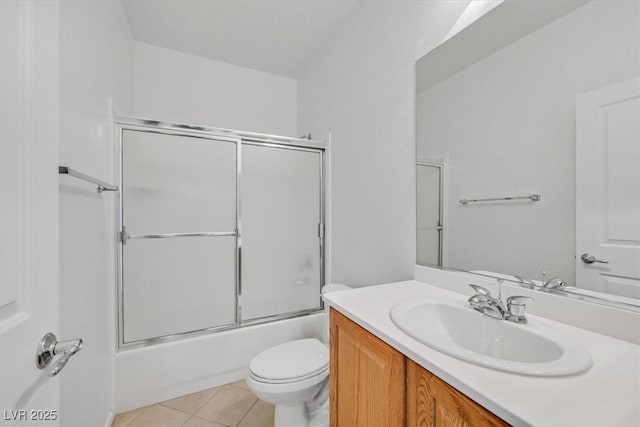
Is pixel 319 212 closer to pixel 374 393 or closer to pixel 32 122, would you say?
pixel 374 393

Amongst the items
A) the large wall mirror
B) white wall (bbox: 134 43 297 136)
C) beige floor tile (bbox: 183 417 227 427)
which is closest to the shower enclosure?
beige floor tile (bbox: 183 417 227 427)

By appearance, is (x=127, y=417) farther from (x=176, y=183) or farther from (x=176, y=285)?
(x=176, y=183)

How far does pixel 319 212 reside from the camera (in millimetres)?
2285

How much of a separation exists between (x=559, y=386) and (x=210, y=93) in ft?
9.21

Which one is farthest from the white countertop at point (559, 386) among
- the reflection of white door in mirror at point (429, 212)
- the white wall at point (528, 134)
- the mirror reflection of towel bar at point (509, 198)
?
the reflection of white door in mirror at point (429, 212)

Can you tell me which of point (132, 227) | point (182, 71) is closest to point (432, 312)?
point (132, 227)

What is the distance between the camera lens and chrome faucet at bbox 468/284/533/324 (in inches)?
31.7

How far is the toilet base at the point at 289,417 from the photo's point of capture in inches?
52.7

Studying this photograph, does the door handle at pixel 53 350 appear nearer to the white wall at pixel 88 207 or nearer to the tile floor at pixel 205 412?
the white wall at pixel 88 207

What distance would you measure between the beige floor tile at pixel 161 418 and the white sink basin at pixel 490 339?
1.53m

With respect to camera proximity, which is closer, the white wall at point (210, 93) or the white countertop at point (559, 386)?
the white countertop at point (559, 386)

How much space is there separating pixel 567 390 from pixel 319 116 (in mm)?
2216

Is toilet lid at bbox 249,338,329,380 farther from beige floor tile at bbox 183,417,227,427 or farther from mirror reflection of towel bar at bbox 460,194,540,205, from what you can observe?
mirror reflection of towel bar at bbox 460,194,540,205

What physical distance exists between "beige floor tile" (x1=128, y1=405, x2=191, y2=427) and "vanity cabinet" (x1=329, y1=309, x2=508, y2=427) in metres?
1.08
